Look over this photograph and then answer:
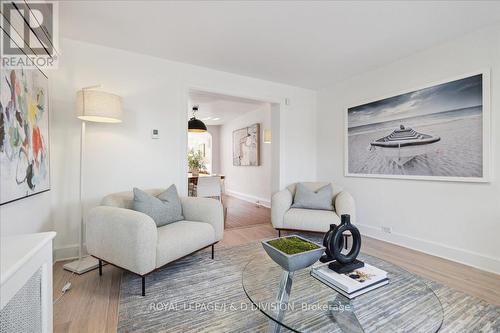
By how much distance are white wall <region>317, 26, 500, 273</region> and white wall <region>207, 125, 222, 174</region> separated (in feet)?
16.9

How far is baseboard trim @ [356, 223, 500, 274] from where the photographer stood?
2309 millimetres

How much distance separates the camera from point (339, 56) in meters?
2.95

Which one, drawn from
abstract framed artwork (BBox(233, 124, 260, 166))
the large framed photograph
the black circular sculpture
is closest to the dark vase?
the black circular sculpture

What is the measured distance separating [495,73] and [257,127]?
417 centimetres

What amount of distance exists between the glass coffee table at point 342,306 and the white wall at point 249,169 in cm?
400

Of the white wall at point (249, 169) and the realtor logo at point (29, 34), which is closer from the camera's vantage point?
the realtor logo at point (29, 34)

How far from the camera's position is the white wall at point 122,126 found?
98.5 inches

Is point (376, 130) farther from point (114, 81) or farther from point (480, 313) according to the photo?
point (114, 81)

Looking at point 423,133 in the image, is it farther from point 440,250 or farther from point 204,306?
point 204,306

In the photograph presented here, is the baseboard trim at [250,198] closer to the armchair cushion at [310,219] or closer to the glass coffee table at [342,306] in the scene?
the armchair cushion at [310,219]

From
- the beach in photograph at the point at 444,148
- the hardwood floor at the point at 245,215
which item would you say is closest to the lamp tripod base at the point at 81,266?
the hardwood floor at the point at 245,215

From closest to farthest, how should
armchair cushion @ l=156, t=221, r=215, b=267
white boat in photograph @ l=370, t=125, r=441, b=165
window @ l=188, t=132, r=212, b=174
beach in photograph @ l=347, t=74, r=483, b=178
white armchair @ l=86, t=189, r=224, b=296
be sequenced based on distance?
white armchair @ l=86, t=189, r=224, b=296 < armchair cushion @ l=156, t=221, r=215, b=267 < beach in photograph @ l=347, t=74, r=483, b=178 < white boat in photograph @ l=370, t=125, r=441, b=165 < window @ l=188, t=132, r=212, b=174

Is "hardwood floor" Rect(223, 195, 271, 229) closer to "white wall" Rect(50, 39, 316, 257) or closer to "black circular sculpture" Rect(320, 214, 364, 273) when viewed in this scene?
"white wall" Rect(50, 39, 316, 257)

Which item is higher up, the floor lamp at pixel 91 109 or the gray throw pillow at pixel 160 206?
the floor lamp at pixel 91 109
